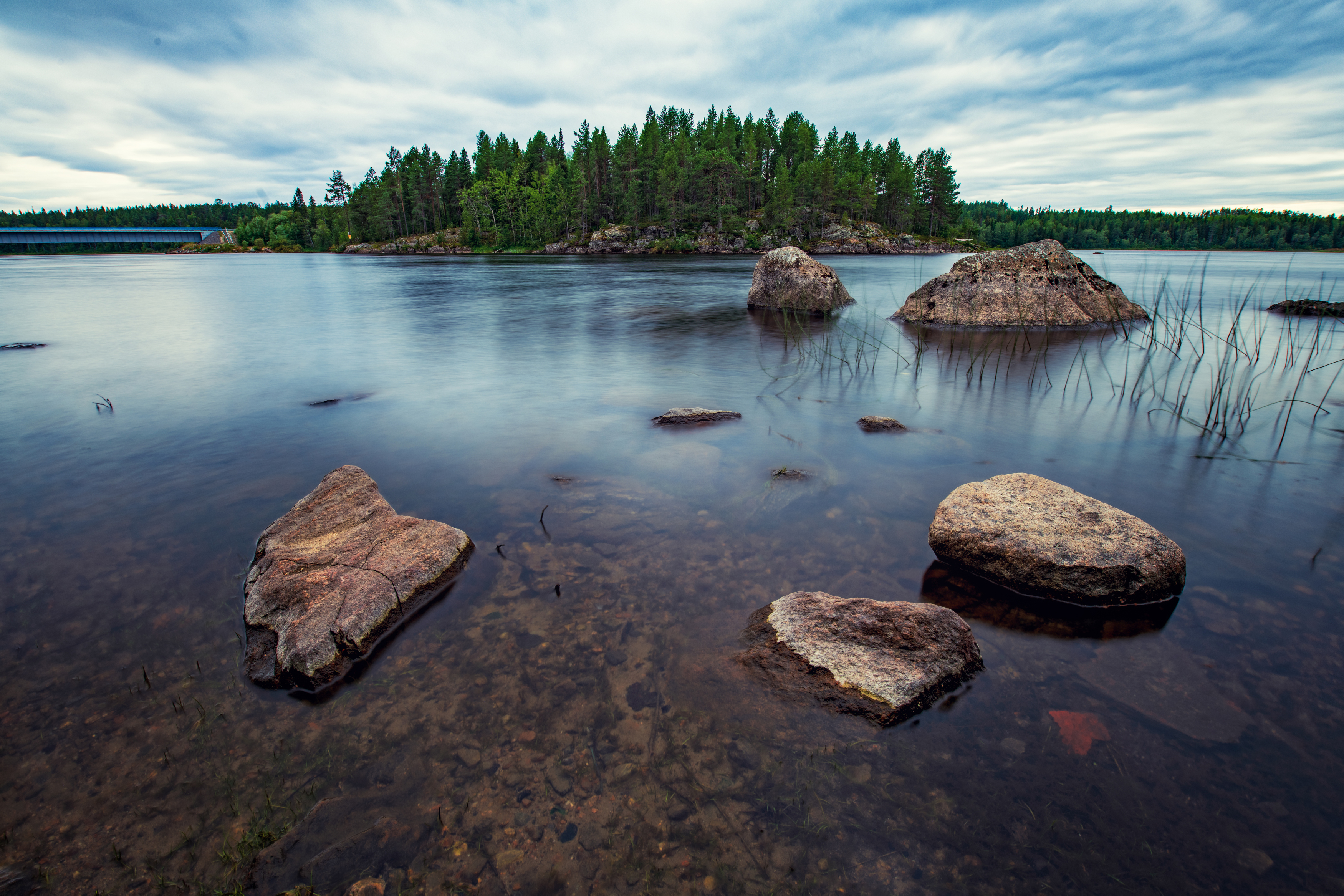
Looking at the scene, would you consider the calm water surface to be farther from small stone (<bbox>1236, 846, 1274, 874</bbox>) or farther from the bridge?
the bridge

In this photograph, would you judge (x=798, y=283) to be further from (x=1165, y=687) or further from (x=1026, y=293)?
(x=1165, y=687)

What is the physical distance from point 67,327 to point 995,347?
99.9ft

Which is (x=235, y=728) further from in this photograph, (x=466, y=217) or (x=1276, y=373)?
(x=466, y=217)

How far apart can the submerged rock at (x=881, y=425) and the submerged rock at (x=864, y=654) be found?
4.82 metres

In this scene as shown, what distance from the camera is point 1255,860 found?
2676mm

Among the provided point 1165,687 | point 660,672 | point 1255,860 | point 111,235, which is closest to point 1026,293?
point 1165,687

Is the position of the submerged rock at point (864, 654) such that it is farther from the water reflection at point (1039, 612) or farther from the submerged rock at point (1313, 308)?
the submerged rock at point (1313, 308)

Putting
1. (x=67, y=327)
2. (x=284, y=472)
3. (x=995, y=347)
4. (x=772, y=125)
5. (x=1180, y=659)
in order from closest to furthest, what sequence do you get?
(x=1180, y=659) < (x=284, y=472) < (x=995, y=347) < (x=67, y=327) < (x=772, y=125)

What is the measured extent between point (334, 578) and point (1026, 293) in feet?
63.2

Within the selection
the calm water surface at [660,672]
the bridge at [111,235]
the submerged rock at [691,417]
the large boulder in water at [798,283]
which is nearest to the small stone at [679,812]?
the calm water surface at [660,672]

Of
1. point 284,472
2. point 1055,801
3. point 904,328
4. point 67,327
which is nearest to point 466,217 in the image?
point 67,327

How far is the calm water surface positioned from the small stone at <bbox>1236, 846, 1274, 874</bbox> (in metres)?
0.01

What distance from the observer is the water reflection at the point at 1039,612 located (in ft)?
13.7

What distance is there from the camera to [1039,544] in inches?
180
